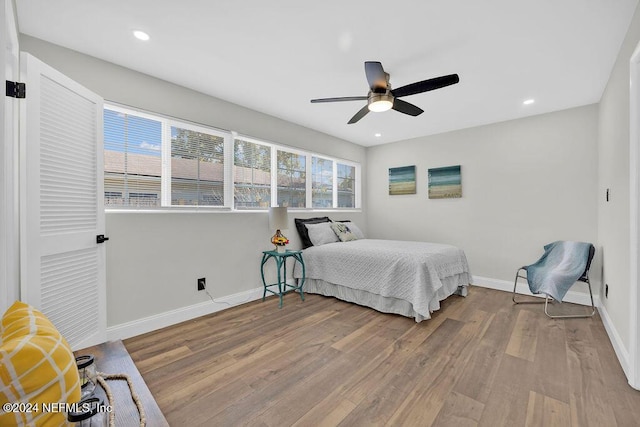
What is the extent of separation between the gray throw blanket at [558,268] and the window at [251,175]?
334cm

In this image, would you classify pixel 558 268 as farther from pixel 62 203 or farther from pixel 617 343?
pixel 62 203

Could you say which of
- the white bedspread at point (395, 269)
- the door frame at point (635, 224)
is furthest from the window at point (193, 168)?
the door frame at point (635, 224)

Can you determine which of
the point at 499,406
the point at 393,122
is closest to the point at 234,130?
the point at 393,122

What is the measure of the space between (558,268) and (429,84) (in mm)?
2615

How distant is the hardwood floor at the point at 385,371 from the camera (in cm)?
158

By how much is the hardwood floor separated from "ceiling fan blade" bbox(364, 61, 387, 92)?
7.38ft

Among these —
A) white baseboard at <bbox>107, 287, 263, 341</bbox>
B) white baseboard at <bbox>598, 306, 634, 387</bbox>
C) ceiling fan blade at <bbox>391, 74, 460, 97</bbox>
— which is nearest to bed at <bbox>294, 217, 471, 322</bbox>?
white baseboard at <bbox>107, 287, 263, 341</bbox>

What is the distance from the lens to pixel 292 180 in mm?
4219

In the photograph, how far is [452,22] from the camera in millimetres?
1955

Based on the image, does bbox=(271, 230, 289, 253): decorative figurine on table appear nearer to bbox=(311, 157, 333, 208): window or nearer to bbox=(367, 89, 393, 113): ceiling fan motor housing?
bbox=(311, 157, 333, 208): window

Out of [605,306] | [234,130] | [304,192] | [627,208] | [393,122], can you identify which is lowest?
[605,306]

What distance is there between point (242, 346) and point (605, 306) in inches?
143

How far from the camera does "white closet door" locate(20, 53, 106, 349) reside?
64.4 inches

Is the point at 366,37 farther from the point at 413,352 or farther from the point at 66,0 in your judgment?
the point at 413,352
